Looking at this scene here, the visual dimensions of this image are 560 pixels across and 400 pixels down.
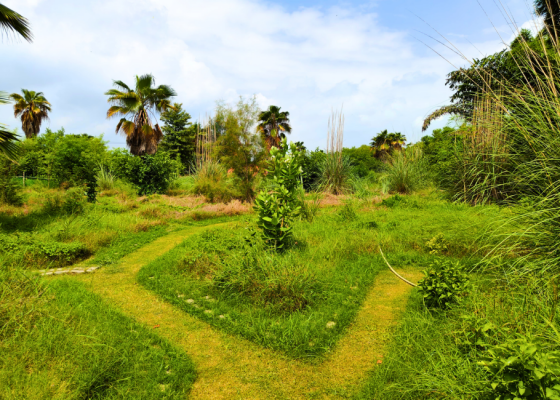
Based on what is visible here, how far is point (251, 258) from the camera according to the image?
14.0 ft

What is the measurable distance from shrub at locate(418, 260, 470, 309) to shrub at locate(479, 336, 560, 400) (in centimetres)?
139

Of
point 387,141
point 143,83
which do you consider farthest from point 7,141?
point 387,141

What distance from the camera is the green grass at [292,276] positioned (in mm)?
3262

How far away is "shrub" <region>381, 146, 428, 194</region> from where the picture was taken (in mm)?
12336

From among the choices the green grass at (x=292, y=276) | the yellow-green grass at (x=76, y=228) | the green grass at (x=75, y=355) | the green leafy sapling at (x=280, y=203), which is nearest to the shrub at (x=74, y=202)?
the yellow-green grass at (x=76, y=228)

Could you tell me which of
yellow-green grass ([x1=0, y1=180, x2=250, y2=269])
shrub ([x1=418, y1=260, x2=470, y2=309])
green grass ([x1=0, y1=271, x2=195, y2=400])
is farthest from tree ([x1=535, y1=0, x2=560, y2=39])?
yellow-green grass ([x1=0, y1=180, x2=250, y2=269])

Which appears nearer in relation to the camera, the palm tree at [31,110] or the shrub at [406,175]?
the shrub at [406,175]

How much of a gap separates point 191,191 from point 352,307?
40.1 ft

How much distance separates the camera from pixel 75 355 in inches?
98.0

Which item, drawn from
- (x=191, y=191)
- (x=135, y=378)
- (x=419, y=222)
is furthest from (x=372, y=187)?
(x=135, y=378)

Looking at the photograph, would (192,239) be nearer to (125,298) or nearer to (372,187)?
(125,298)

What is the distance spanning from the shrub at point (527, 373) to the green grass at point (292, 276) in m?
1.55

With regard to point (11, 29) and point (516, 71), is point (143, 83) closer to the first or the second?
point (11, 29)

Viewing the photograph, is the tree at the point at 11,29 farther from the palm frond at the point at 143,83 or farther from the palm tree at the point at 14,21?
the palm frond at the point at 143,83
